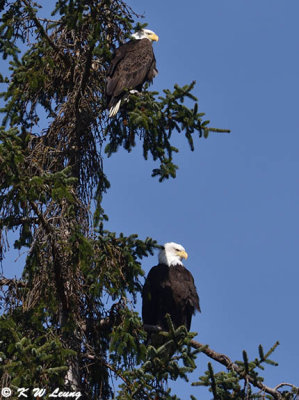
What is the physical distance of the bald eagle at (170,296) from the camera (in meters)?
8.95

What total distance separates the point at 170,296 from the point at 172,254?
0.79 metres

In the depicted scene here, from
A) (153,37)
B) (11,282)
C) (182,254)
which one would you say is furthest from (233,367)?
(153,37)

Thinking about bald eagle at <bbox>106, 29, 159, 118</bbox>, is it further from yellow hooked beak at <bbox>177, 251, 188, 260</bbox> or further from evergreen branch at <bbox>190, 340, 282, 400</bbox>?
evergreen branch at <bbox>190, 340, 282, 400</bbox>

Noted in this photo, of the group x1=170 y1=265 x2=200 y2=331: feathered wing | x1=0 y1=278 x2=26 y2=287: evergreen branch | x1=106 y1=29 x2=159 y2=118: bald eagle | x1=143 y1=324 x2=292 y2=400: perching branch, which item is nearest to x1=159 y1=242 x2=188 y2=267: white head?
x1=170 y1=265 x2=200 y2=331: feathered wing

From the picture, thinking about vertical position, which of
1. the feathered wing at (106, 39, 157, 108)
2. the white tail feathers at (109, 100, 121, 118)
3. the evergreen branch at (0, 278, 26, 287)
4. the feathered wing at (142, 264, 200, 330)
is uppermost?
the feathered wing at (106, 39, 157, 108)

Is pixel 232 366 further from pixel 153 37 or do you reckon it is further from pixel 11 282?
pixel 153 37

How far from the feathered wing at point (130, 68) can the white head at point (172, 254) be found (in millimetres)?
2124

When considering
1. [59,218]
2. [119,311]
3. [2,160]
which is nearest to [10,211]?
[59,218]

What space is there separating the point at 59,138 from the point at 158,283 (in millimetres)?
2241

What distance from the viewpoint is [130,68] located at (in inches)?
374

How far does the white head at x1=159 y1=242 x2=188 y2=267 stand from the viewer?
947 cm

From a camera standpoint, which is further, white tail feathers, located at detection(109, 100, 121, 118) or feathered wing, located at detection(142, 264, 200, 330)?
feathered wing, located at detection(142, 264, 200, 330)

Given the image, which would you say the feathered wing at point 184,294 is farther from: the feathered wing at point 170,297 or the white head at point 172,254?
the white head at point 172,254

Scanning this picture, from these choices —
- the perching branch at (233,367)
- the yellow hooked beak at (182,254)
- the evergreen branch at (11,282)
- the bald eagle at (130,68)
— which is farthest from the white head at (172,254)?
the evergreen branch at (11,282)
